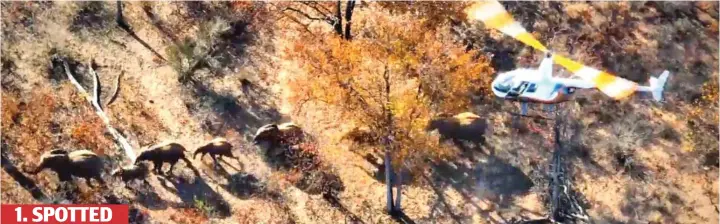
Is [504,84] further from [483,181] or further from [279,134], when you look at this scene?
[279,134]

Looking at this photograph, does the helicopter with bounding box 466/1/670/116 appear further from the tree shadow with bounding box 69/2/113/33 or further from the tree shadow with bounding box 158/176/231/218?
the tree shadow with bounding box 69/2/113/33

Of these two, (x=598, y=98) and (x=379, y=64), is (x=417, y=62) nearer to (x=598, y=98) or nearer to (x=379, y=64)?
(x=379, y=64)

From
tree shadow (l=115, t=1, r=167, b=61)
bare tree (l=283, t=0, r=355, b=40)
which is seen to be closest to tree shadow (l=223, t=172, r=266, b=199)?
bare tree (l=283, t=0, r=355, b=40)

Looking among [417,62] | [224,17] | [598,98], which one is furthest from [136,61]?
[598,98]

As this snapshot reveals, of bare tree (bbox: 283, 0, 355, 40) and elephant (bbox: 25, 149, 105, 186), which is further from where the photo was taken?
bare tree (bbox: 283, 0, 355, 40)

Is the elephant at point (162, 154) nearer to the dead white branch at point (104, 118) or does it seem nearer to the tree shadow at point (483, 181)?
the dead white branch at point (104, 118)
